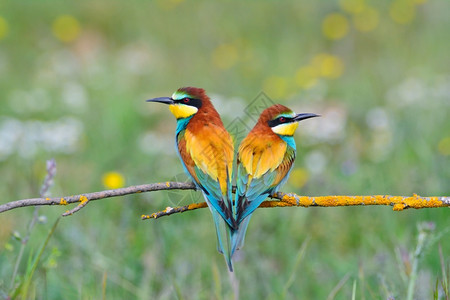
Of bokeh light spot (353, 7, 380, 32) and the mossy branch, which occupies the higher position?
bokeh light spot (353, 7, 380, 32)

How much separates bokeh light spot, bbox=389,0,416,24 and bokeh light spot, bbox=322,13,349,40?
1.64 ft

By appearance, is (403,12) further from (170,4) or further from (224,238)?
(224,238)

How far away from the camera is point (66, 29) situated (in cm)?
669

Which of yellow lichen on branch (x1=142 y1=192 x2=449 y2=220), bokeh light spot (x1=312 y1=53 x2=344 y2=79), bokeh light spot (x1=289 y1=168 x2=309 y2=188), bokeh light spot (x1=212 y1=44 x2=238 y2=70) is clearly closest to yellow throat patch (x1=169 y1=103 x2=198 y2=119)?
yellow lichen on branch (x1=142 y1=192 x2=449 y2=220)

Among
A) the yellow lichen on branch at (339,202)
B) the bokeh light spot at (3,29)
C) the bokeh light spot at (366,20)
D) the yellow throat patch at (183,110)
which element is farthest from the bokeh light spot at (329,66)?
the yellow lichen on branch at (339,202)

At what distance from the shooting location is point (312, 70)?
5570mm

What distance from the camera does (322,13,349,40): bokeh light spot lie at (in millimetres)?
6340

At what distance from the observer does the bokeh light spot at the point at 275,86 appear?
5333 millimetres

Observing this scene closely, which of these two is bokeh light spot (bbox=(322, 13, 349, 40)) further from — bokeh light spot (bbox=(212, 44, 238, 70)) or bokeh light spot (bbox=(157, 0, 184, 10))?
bokeh light spot (bbox=(157, 0, 184, 10))

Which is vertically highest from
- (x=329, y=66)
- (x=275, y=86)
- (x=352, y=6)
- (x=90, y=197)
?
(x=352, y=6)

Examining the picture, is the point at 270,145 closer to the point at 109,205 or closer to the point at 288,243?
the point at 288,243

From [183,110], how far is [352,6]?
549cm

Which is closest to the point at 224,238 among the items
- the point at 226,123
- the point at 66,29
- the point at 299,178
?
the point at 299,178

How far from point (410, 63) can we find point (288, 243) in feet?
11.3
